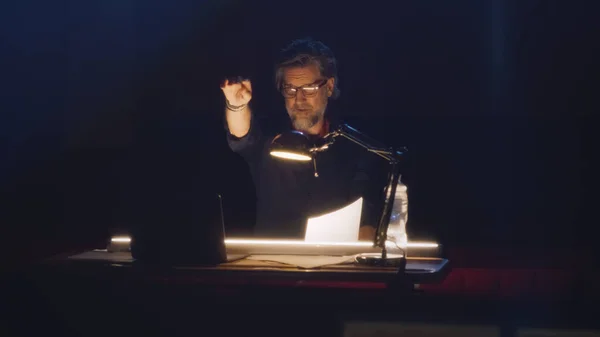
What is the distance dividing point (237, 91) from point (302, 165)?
1015mm

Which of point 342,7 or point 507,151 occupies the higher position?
point 342,7

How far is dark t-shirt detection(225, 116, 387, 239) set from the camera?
3623mm

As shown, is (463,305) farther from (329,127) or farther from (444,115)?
(444,115)

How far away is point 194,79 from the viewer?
4.77 metres

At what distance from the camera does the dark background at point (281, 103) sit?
4.27 m

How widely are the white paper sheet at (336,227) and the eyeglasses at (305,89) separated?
1.05 meters

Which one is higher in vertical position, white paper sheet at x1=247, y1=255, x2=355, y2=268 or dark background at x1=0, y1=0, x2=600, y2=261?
dark background at x1=0, y1=0, x2=600, y2=261

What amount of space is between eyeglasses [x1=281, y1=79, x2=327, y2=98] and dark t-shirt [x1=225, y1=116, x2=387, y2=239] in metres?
0.28

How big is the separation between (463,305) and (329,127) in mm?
1995

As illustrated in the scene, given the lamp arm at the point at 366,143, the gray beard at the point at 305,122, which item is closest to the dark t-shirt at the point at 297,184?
the gray beard at the point at 305,122

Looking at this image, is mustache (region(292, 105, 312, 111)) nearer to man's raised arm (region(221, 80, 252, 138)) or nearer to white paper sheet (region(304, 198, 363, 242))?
man's raised arm (region(221, 80, 252, 138))

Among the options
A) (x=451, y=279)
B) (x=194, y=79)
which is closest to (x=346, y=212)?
(x=451, y=279)

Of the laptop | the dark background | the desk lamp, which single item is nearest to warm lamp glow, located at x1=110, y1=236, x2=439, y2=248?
the desk lamp

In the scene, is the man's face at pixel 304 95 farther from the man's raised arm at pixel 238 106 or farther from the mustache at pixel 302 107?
the man's raised arm at pixel 238 106
